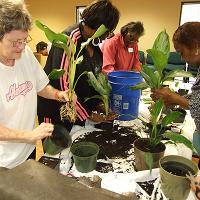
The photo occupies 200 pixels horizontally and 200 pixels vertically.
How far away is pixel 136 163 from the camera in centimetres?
115

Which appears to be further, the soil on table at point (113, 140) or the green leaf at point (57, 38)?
the soil on table at point (113, 140)

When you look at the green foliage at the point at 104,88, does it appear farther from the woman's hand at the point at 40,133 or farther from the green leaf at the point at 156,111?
the woman's hand at the point at 40,133

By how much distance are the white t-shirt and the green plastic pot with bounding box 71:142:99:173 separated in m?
0.29

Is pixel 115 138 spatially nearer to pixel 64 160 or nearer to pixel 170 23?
pixel 64 160

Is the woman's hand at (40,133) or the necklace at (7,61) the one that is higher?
the necklace at (7,61)

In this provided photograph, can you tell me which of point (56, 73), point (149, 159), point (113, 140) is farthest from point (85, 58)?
point (149, 159)

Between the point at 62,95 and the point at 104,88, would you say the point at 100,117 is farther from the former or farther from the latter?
the point at 62,95

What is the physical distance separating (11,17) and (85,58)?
0.69m

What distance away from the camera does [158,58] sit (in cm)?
103

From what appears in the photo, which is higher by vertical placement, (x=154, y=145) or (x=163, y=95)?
(x=163, y=95)

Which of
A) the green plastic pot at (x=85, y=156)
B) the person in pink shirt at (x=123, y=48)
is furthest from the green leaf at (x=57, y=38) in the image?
the person in pink shirt at (x=123, y=48)

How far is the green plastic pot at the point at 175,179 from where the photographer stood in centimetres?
90

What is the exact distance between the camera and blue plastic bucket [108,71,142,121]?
1608 millimetres

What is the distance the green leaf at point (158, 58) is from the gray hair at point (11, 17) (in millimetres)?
544
